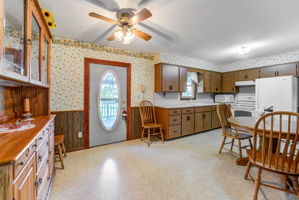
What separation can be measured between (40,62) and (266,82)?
466 centimetres

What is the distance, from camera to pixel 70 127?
2824 millimetres

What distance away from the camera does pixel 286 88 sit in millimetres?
3174

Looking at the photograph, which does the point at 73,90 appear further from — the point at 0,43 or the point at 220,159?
the point at 220,159

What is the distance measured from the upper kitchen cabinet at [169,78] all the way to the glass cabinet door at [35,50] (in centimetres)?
258

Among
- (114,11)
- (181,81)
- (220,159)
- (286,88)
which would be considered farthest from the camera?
(181,81)

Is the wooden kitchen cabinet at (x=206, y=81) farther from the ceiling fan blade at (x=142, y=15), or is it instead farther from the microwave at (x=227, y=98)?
the ceiling fan blade at (x=142, y=15)

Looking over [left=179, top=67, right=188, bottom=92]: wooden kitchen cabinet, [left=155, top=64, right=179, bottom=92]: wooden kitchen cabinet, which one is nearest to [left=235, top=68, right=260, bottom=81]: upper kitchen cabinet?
[left=179, top=67, right=188, bottom=92]: wooden kitchen cabinet

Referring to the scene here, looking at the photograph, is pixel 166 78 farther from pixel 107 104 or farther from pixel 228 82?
pixel 228 82

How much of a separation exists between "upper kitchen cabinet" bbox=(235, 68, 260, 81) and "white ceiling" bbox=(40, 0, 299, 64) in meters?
0.92

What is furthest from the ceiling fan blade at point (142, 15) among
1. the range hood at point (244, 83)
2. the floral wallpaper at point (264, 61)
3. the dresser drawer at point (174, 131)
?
the floral wallpaper at point (264, 61)

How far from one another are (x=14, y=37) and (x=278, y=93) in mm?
4720

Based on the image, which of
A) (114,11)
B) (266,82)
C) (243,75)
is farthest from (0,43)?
(243,75)

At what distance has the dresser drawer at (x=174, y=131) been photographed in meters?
3.43

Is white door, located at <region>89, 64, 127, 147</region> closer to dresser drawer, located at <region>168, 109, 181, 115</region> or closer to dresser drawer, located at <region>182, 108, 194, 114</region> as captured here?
dresser drawer, located at <region>168, 109, 181, 115</region>
